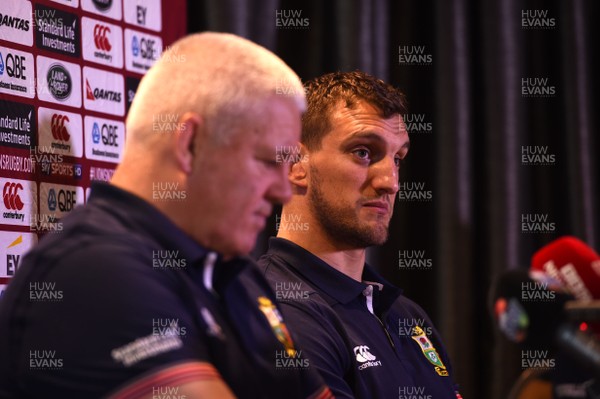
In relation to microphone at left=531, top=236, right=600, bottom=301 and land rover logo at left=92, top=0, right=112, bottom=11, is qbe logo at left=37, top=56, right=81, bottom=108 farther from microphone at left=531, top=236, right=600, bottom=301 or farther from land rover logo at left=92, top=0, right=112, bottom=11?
microphone at left=531, top=236, right=600, bottom=301

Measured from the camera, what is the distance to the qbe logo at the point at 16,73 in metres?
2.22

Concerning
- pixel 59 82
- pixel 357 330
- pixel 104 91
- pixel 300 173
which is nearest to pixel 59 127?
pixel 59 82

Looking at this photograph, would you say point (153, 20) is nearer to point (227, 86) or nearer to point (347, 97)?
point (347, 97)

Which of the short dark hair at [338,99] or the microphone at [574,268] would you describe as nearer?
the microphone at [574,268]

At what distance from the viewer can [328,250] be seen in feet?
7.06

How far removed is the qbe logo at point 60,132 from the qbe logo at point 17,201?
118 mm

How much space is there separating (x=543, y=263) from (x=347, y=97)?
114 centimetres

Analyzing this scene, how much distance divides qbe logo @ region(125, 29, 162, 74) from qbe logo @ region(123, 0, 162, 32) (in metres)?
0.03

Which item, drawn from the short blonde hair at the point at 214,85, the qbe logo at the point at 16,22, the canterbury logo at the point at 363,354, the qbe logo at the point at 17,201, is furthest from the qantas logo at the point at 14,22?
the canterbury logo at the point at 363,354

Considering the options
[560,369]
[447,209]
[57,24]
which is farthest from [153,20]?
[560,369]

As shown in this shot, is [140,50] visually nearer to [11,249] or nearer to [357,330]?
[11,249]

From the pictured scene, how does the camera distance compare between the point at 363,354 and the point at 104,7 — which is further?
the point at 104,7

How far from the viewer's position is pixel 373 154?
86.1 inches

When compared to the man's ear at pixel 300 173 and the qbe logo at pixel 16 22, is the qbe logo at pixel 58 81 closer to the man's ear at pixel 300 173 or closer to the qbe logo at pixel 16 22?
the qbe logo at pixel 16 22
